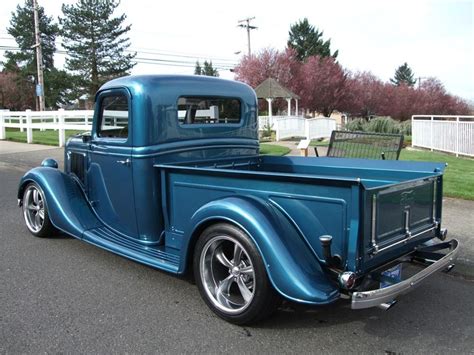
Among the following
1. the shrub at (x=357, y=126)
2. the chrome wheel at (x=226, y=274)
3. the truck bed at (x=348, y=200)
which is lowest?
the chrome wheel at (x=226, y=274)

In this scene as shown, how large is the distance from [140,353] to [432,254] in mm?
2287

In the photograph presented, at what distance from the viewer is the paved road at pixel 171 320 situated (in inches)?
127

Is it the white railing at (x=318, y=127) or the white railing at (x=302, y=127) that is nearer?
the white railing at (x=318, y=127)

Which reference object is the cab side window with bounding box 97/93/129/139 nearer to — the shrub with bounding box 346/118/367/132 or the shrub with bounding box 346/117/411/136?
the shrub with bounding box 346/117/411/136

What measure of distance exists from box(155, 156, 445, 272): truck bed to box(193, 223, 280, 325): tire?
0.36m

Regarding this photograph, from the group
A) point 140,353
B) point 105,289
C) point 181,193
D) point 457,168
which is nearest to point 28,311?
point 105,289

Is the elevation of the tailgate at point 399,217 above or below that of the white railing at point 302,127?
below

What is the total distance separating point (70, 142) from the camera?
5.65m

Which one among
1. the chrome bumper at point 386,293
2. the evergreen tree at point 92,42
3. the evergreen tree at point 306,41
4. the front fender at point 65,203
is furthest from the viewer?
the evergreen tree at point 306,41

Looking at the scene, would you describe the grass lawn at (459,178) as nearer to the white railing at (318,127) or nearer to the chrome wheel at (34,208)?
the chrome wheel at (34,208)

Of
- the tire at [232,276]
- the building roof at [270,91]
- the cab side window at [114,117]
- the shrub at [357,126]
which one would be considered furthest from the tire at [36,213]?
the building roof at [270,91]

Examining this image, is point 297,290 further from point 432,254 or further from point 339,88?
point 339,88

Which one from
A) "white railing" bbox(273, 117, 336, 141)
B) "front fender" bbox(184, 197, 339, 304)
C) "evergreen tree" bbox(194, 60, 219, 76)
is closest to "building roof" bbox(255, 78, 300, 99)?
"white railing" bbox(273, 117, 336, 141)

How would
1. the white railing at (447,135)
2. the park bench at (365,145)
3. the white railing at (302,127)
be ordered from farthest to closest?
the white railing at (302,127) < the white railing at (447,135) < the park bench at (365,145)
